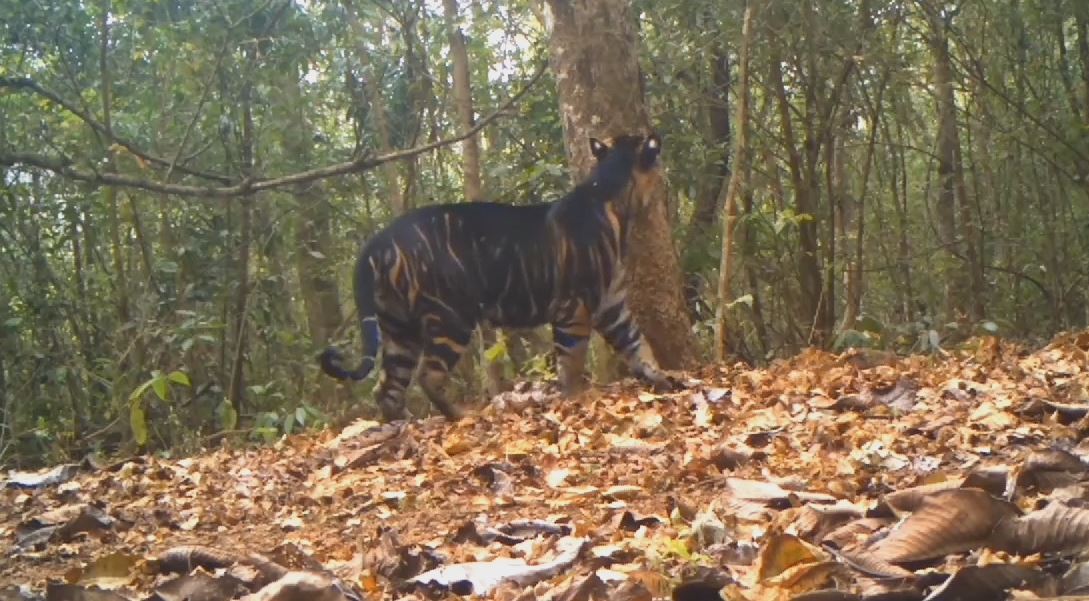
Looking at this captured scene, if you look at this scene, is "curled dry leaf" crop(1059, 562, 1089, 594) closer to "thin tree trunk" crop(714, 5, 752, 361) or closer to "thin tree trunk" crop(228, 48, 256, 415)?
"thin tree trunk" crop(714, 5, 752, 361)

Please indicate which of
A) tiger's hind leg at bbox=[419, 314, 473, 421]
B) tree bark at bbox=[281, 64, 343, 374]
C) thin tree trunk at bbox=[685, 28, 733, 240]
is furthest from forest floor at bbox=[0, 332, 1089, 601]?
tree bark at bbox=[281, 64, 343, 374]

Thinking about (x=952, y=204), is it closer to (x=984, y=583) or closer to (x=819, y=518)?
(x=819, y=518)

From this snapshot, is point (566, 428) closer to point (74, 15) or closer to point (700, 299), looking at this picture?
point (700, 299)

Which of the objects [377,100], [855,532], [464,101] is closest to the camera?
[855,532]

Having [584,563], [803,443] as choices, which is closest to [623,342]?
[803,443]

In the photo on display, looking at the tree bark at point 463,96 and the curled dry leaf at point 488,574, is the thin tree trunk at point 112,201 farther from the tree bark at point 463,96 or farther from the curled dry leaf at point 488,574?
the curled dry leaf at point 488,574

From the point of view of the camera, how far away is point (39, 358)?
1120cm

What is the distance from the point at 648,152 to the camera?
7469 millimetres

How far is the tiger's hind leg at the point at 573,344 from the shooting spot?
746cm

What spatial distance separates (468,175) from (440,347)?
3689 mm

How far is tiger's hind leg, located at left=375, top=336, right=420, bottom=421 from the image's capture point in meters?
7.74

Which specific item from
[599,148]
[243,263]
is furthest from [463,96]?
[599,148]

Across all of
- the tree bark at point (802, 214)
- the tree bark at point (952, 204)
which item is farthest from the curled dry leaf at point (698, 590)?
the tree bark at point (952, 204)

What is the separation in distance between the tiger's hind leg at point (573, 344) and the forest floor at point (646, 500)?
1.33 ft
